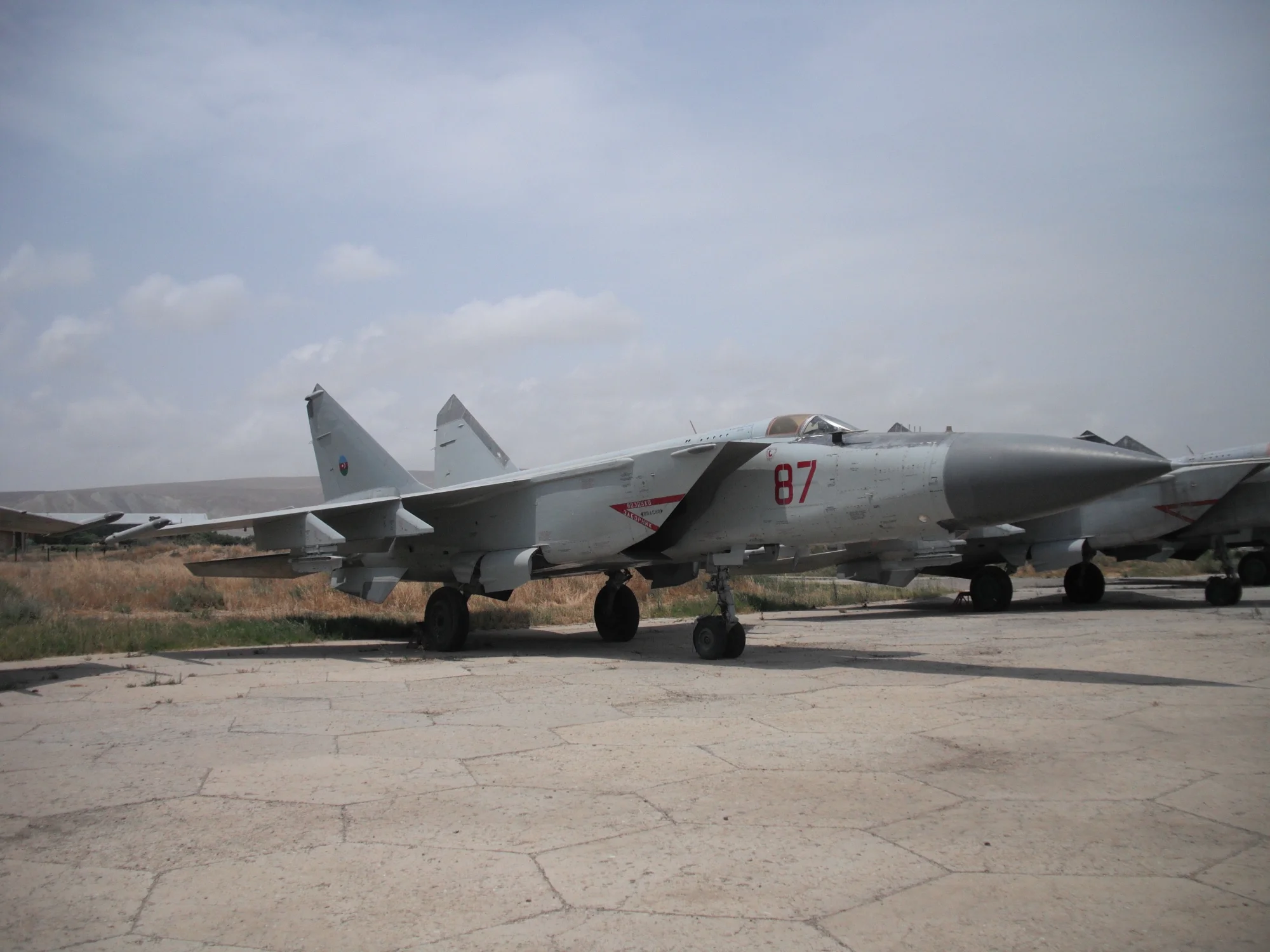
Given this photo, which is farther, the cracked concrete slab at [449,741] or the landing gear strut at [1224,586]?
the landing gear strut at [1224,586]

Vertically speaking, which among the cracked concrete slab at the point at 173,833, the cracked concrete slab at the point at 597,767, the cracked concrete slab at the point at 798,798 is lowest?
the cracked concrete slab at the point at 597,767

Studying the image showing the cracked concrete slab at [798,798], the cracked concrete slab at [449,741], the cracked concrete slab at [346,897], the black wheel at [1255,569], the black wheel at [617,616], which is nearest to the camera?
the cracked concrete slab at [346,897]

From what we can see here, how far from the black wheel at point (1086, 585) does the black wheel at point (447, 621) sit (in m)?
12.9

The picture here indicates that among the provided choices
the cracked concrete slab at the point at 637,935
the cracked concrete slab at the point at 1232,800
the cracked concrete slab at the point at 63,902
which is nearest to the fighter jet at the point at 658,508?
the cracked concrete slab at the point at 1232,800

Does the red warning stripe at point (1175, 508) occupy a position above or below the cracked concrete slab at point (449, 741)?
above

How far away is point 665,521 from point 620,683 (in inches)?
109

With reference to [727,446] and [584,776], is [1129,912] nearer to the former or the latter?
[584,776]

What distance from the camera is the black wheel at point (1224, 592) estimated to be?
16.6m

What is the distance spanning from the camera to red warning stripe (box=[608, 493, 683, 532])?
34.7 feet

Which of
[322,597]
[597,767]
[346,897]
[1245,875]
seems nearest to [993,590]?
[322,597]

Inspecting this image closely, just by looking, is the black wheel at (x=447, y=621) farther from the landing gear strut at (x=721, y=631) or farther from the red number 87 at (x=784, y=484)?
the red number 87 at (x=784, y=484)

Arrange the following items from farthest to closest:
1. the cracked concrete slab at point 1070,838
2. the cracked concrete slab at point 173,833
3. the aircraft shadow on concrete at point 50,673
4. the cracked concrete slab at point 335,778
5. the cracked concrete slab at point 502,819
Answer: the aircraft shadow on concrete at point 50,673 < the cracked concrete slab at point 335,778 < the cracked concrete slab at point 502,819 < the cracked concrete slab at point 173,833 < the cracked concrete slab at point 1070,838

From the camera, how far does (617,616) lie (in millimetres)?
13617

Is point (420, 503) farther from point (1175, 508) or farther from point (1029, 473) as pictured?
point (1175, 508)
